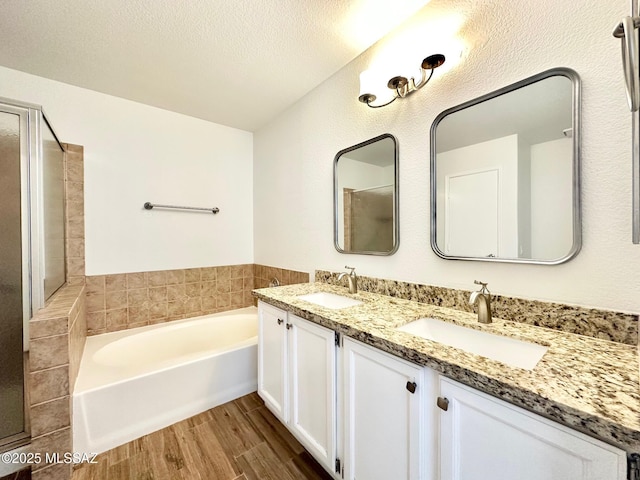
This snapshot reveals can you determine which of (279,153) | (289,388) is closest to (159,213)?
(279,153)

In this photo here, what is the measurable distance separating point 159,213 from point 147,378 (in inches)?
55.9

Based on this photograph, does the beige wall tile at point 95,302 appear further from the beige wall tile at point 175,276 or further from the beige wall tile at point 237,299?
the beige wall tile at point 237,299

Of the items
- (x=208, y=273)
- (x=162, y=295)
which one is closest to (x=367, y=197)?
(x=208, y=273)

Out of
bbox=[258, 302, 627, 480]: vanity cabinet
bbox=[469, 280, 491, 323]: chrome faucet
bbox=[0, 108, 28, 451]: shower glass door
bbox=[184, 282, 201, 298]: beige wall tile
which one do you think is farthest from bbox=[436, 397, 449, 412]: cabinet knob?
bbox=[184, 282, 201, 298]: beige wall tile

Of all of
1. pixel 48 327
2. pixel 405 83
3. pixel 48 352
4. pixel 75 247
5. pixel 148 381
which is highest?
pixel 405 83

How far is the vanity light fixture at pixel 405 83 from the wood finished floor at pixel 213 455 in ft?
6.73

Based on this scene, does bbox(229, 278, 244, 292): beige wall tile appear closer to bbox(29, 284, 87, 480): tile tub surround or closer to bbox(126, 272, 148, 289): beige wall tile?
bbox(126, 272, 148, 289): beige wall tile

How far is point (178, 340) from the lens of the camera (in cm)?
241

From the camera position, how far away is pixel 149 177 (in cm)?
240

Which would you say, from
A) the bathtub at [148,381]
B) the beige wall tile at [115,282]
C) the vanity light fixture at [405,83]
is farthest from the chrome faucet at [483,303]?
the beige wall tile at [115,282]

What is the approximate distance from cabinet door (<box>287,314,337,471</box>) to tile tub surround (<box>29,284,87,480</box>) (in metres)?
1.14

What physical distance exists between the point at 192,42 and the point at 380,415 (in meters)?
2.20

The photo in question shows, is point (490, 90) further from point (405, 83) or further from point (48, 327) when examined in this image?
point (48, 327)

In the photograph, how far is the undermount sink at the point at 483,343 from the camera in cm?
94
